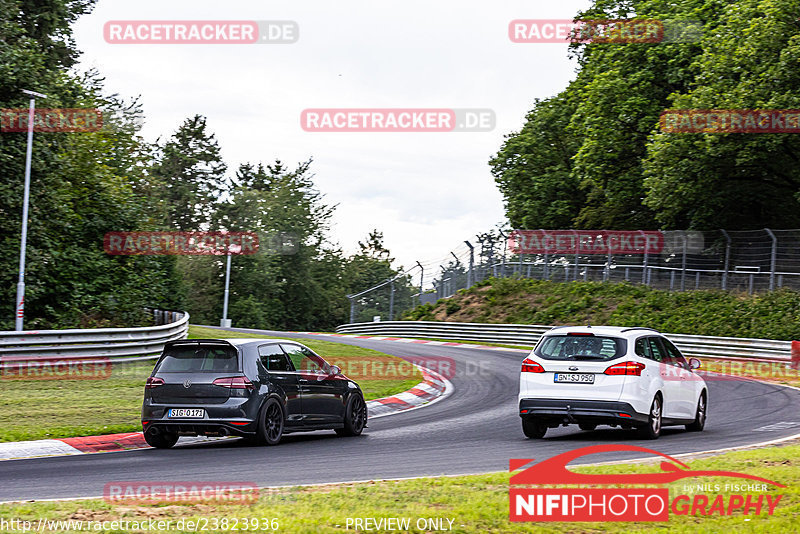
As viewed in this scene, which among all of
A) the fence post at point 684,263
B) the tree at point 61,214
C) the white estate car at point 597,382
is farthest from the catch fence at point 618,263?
the white estate car at point 597,382

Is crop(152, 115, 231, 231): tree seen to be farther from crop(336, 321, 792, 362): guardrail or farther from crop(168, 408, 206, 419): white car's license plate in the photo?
crop(168, 408, 206, 419): white car's license plate

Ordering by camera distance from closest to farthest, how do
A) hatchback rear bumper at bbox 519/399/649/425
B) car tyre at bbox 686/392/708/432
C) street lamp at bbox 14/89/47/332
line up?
hatchback rear bumper at bbox 519/399/649/425 < car tyre at bbox 686/392/708/432 < street lamp at bbox 14/89/47/332

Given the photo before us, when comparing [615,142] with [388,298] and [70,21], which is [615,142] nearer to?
[388,298]

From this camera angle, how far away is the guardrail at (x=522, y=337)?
103 feet

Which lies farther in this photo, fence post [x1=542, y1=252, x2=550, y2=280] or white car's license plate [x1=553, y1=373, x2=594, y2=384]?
fence post [x1=542, y1=252, x2=550, y2=280]

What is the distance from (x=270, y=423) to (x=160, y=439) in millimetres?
1419

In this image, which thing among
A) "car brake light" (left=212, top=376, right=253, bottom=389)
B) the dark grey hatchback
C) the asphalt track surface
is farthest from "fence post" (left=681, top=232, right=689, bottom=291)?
"car brake light" (left=212, top=376, right=253, bottom=389)

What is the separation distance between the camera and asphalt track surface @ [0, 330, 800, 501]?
30.5ft

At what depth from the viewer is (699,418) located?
14945 millimetres

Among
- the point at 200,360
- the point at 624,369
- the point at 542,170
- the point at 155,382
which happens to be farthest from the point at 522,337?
the point at 155,382

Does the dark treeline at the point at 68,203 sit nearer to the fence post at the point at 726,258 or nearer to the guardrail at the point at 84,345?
the guardrail at the point at 84,345

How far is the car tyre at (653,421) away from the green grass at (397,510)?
15.3 ft

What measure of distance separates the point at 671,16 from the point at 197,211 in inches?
2600

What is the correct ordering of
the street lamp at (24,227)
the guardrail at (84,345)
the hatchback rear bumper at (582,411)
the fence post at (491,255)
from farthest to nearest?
the fence post at (491,255) < the street lamp at (24,227) < the guardrail at (84,345) < the hatchback rear bumper at (582,411)
